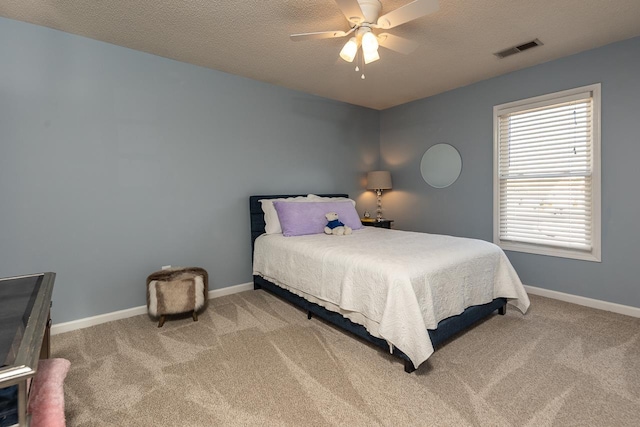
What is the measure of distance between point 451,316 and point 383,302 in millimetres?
607

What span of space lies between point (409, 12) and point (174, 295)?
2.86m

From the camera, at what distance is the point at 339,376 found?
1958mm

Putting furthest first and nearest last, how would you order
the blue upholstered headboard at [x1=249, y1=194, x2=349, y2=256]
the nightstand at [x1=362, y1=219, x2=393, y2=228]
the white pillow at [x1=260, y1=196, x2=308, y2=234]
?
1. the nightstand at [x1=362, y1=219, x2=393, y2=228]
2. the blue upholstered headboard at [x1=249, y1=194, x2=349, y2=256]
3. the white pillow at [x1=260, y1=196, x2=308, y2=234]

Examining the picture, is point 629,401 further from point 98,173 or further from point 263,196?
point 98,173

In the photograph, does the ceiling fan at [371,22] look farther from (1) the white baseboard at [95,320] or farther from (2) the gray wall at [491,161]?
(1) the white baseboard at [95,320]

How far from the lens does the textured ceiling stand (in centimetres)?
226

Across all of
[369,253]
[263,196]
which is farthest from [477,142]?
[263,196]

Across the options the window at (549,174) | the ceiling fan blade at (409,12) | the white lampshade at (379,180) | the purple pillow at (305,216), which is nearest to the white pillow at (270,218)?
the purple pillow at (305,216)

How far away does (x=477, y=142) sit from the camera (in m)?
3.91

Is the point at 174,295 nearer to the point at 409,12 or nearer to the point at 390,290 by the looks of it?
the point at 390,290

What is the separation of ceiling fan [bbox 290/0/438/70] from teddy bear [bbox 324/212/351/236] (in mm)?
1707

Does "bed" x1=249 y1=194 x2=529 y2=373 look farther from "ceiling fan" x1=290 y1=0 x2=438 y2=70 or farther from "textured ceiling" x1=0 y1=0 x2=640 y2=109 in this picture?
"textured ceiling" x1=0 y1=0 x2=640 y2=109

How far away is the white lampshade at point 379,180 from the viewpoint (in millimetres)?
4727

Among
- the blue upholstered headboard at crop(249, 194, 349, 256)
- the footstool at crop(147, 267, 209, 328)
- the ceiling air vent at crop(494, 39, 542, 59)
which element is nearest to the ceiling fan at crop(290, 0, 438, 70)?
the ceiling air vent at crop(494, 39, 542, 59)
